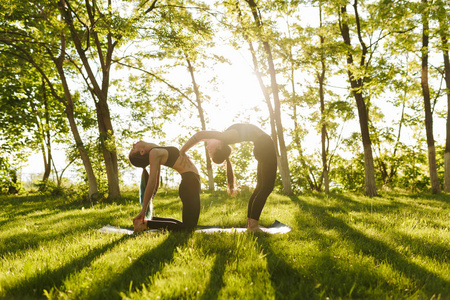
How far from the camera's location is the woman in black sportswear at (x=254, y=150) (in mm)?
4770

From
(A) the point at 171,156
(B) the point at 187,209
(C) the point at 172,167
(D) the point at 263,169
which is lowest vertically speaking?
(B) the point at 187,209

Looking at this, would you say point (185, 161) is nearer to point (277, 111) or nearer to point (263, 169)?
point (263, 169)

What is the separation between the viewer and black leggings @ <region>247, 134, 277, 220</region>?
16.7 ft

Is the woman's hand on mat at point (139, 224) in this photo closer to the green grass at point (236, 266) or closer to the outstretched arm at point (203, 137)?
the green grass at point (236, 266)

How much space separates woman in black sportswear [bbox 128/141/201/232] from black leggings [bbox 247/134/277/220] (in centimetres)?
104

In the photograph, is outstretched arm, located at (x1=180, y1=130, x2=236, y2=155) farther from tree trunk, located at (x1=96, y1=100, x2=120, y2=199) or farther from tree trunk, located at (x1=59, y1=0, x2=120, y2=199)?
tree trunk, located at (x1=96, y1=100, x2=120, y2=199)

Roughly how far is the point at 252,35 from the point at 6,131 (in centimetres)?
1633

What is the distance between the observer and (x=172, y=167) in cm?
510

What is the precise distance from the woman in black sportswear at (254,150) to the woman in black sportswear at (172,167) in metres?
0.26

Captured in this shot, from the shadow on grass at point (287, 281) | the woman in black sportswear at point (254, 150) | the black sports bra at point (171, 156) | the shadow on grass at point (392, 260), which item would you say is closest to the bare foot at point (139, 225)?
the black sports bra at point (171, 156)

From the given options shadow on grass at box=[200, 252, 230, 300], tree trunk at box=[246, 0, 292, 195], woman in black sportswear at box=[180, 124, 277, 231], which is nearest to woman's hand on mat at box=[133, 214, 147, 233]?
woman in black sportswear at box=[180, 124, 277, 231]

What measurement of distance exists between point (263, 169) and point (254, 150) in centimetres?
37

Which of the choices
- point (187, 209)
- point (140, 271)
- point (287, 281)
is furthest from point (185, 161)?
point (287, 281)

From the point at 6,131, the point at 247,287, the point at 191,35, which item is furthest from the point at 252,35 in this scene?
the point at 6,131
